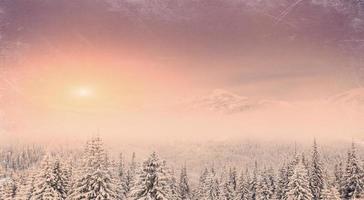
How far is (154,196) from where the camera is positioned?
44000 millimetres

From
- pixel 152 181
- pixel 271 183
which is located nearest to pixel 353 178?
pixel 271 183

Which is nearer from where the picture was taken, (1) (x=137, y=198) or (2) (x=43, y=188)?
(1) (x=137, y=198)

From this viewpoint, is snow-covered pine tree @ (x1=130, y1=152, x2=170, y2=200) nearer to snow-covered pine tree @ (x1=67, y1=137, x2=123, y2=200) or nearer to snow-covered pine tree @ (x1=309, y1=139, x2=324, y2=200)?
snow-covered pine tree @ (x1=67, y1=137, x2=123, y2=200)

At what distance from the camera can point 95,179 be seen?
49.2 meters

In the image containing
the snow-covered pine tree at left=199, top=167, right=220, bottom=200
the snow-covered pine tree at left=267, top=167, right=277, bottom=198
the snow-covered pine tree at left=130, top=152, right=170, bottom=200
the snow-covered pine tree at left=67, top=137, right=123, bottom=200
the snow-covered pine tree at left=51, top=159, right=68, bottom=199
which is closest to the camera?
the snow-covered pine tree at left=130, top=152, right=170, bottom=200

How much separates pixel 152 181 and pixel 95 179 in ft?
23.3

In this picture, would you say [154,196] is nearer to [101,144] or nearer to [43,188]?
[101,144]

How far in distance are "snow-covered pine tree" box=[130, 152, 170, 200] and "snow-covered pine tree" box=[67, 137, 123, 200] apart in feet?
18.1

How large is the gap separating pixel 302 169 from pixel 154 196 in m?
26.9

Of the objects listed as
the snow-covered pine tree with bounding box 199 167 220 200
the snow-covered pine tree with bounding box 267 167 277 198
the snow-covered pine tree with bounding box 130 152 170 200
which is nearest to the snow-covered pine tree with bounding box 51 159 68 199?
the snow-covered pine tree with bounding box 130 152 170 200

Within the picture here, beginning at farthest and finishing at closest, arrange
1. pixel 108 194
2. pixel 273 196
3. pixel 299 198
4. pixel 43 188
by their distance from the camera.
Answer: pixel 273 196, pixel 299 198, pixel 43 188, pixel 108 194

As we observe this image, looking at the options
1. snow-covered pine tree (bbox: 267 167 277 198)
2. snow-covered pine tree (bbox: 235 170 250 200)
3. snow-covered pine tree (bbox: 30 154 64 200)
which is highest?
snow-covered pine tree (bbox: 30 154 64 200)

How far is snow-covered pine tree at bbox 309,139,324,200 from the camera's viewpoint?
89.6 m

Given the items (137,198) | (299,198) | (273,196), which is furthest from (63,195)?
(273,196)
